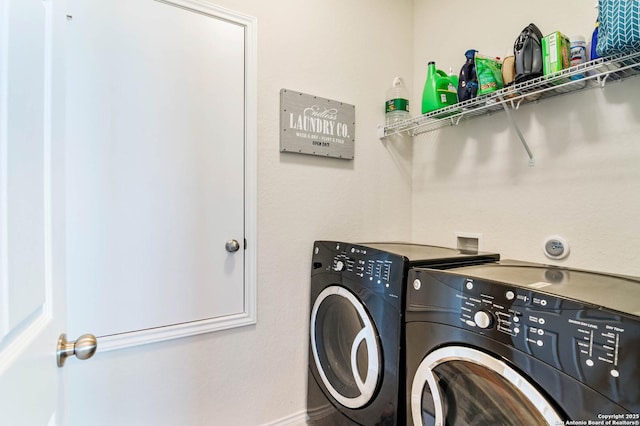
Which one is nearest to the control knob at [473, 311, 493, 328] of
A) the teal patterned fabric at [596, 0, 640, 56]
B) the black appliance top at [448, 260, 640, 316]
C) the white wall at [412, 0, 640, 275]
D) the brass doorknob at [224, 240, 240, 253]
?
the black appliance top at [448, 260, 640, 316]

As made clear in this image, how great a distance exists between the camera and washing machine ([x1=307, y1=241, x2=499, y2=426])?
3.95 feet

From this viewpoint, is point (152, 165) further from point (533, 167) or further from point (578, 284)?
point (533, 167)

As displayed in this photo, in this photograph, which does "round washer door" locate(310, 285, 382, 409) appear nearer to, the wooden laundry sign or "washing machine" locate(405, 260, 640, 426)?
"washing machine" locate(405, 260, 640, 426)

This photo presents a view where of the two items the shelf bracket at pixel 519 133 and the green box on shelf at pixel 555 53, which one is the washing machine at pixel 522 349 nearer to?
the shelf bracket at pixel 519 133

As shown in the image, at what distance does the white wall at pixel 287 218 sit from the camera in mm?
1371

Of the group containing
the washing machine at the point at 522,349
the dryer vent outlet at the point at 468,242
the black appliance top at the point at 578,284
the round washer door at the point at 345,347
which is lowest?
A: the round washer door at the point at 345,347

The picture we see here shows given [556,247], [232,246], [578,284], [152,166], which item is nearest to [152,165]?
[152,166]

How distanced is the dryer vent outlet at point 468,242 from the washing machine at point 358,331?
309 millimetres

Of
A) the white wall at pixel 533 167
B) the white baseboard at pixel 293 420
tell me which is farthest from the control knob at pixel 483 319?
the white baseboard at pixel 293 420

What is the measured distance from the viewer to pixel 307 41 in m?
1.76

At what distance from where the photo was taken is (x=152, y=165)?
53.8 inches

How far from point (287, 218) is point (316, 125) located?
555 millimetres

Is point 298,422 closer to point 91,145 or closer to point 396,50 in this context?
point 91,145

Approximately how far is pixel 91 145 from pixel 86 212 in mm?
270
